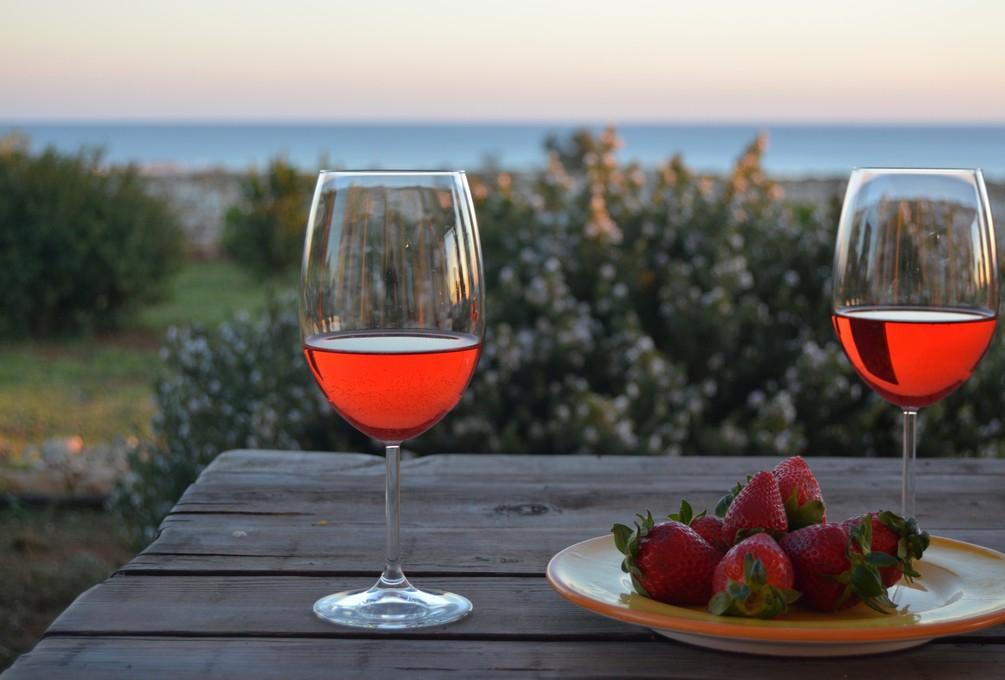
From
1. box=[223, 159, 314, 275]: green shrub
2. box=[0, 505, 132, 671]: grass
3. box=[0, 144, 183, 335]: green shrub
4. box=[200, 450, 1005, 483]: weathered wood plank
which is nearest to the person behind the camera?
box=[200, 450, 1005, 483]: weathered wood plank

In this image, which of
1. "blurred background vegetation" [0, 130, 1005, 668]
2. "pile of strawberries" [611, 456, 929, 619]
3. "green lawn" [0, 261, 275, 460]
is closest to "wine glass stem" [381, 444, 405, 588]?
"pile of strawberries" [611, 456, 929, 619]

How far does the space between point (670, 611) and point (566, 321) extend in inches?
119

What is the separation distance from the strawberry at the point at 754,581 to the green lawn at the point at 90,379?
16.5 feet

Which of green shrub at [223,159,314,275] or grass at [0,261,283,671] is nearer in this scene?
grass at [0,261,283,671]

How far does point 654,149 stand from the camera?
3214 inches

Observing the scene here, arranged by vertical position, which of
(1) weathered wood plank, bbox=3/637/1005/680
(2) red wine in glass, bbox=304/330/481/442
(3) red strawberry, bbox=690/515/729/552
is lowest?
(1) weathered wood plank, bbox=3/637/1005/680

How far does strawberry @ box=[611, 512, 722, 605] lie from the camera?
1.09 metres

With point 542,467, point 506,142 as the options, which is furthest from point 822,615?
point 506,142

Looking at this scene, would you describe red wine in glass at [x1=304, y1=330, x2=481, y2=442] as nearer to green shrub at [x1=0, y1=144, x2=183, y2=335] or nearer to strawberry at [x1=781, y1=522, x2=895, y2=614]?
strawberry at [x1=781, y1=522, x2=895, y2=614]

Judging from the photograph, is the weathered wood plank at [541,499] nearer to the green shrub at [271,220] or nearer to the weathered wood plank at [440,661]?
the weathered wood plank at [440,661]

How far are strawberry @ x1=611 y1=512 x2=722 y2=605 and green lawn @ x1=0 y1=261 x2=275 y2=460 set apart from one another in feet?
16.3

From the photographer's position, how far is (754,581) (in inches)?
40.8

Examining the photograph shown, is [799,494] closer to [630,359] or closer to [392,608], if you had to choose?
[392,608]

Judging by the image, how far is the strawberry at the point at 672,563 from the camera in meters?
1.09
